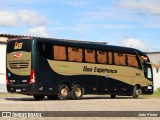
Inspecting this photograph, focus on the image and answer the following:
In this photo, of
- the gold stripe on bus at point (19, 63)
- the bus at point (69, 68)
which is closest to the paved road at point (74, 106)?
the bus at point (69, 68)

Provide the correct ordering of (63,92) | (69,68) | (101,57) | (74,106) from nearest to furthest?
(74,106)
(63,92)
(69,68)
(101,57)

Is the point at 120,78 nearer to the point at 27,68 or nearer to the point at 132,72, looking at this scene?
the point at 132,72

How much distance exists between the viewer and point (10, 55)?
92.6 feet

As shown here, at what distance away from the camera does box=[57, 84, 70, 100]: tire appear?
2887 centimetres

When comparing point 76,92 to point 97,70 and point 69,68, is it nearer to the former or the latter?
point 69,68

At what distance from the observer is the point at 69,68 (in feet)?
95.9

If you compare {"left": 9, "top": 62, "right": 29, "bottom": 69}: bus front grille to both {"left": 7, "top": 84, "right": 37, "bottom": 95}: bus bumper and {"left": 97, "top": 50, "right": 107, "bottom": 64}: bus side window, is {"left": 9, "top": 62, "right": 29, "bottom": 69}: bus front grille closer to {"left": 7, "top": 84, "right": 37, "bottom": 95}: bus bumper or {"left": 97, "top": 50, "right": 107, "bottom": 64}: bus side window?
{"left": 7, "top": 84, "right": 37, "bottom": 95}: bus bumper

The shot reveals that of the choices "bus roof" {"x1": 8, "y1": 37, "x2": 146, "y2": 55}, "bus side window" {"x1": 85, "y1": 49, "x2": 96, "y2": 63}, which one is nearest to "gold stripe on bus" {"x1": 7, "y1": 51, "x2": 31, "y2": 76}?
"bus roof" {"x1": 8, "y1": 37, "x2": 146, "y2": 55}

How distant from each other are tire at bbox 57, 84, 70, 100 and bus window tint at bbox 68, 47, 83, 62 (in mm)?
1617

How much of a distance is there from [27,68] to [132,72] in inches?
354

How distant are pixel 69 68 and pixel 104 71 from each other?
10.7ft

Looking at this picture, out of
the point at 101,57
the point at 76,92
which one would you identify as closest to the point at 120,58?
the point at 101,57

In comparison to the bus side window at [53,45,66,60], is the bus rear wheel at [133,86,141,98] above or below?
below

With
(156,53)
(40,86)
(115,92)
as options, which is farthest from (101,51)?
(156,53)
